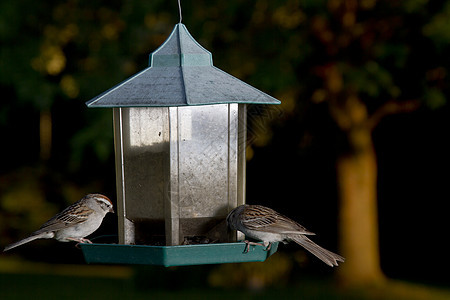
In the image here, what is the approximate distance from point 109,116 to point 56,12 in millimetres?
2212

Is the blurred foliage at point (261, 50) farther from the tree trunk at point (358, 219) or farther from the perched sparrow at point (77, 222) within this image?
the perched sparrow at point (77, 222)

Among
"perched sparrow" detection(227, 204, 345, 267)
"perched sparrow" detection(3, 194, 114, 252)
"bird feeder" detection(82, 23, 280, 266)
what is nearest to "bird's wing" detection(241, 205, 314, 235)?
"perched sparrow" detection(227, 204, 345, 267)

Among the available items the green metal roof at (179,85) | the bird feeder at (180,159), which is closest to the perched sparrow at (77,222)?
the bird feeder at (180,159)

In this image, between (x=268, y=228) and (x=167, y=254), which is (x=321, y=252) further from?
(x=167, y=254)

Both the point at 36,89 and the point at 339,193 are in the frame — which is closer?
the point at 36,89

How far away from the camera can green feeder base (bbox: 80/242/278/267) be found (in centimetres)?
374

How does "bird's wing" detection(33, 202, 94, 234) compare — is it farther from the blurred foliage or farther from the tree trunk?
the tree trunk

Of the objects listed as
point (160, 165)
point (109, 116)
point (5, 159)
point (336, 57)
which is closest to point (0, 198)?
point (5, 159)

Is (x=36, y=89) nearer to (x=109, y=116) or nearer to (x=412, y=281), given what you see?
(x=109, y=116)

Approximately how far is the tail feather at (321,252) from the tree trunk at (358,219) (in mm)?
7672

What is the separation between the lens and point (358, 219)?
40.8 ft

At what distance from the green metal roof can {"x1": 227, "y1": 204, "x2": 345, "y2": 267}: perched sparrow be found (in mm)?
691

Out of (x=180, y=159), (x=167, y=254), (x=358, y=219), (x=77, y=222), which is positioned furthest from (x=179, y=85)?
(x=358, y=219)

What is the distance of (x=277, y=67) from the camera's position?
936 centimetres
